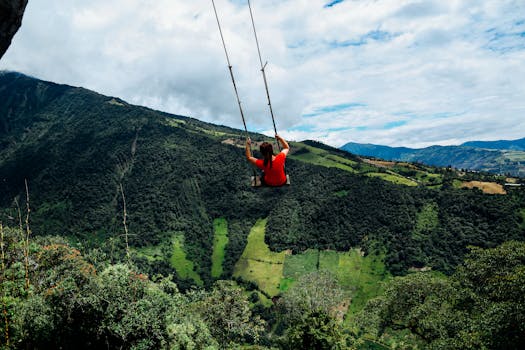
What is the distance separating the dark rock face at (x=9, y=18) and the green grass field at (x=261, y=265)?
126449 millimetres

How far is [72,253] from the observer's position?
46.3 m

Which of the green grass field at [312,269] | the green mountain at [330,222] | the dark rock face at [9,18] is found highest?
the dark rock face at [9,18]

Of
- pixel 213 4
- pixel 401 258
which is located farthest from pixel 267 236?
pixel 213 4

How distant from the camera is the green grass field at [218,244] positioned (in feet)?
517

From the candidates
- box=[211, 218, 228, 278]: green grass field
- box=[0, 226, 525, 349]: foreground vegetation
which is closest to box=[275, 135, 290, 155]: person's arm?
box=[0, 226, 525, 349]: foreground vegetation

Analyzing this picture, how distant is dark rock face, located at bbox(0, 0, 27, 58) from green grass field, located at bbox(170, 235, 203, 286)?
148440 millimetres

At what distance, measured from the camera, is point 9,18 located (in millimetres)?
7418

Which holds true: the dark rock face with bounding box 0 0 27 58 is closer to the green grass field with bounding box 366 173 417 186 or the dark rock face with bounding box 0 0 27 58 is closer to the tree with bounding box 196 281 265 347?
the tree with bounding box 196 281 265 347

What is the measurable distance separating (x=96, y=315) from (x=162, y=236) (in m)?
170

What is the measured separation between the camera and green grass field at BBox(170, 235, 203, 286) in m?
150

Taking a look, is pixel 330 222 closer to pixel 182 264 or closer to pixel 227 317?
pixel 182 264

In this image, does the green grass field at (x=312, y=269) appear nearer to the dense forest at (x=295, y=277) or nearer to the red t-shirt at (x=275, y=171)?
the dense forest at (x=295, y=277)

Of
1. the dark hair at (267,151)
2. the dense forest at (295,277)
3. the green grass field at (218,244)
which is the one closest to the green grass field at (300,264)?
the dense forest at (295,277)

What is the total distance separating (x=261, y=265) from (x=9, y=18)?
145 m
